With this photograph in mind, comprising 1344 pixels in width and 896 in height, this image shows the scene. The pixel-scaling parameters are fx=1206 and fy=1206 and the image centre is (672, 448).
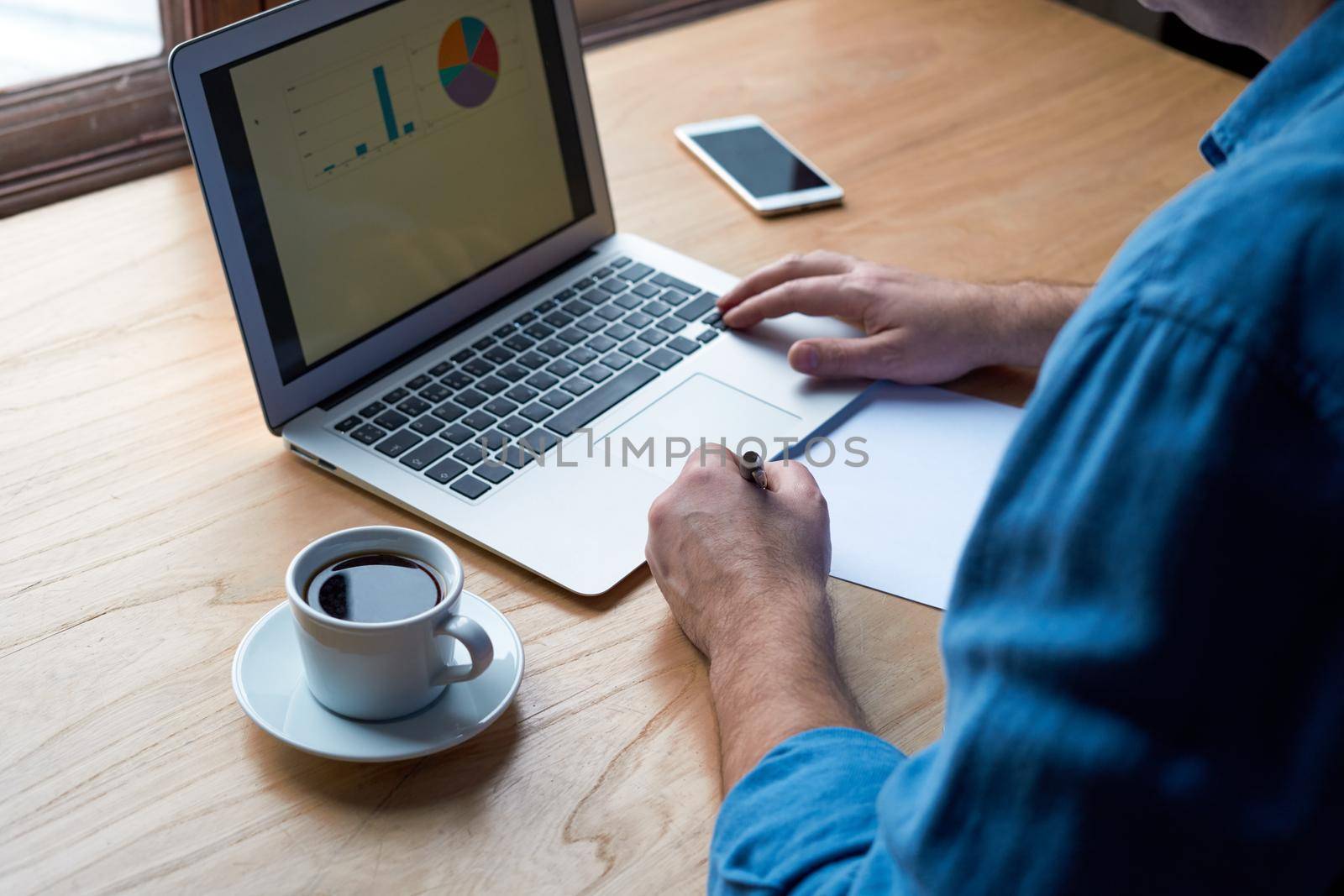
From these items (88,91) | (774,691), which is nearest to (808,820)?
(774,691)

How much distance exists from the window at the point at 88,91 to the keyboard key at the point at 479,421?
0.63 meters

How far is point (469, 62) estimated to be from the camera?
1.02 meters

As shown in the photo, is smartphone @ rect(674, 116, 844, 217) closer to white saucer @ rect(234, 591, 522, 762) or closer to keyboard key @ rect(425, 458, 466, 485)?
keyboard key @ rect(425, 458, 466, 485)

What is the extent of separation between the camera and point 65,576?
0.83 meters

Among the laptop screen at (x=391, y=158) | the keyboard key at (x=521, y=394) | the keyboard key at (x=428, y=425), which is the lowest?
the keyboard key at (x=521, y=394)

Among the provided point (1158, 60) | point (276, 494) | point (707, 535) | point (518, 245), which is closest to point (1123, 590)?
point (707, 535)

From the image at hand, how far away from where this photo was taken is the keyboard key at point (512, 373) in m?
1.00

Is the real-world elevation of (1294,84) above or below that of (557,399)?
above

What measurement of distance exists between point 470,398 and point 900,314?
0.37m

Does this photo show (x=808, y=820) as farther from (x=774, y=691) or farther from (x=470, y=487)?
(x=470, y=487)

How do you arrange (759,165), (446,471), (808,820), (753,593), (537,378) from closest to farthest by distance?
(808,820), (753,593), (446,471), (537,378), (759,165)

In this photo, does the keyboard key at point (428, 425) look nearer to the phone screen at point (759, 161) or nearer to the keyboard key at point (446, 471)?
the keyboard key at point (446, 471)

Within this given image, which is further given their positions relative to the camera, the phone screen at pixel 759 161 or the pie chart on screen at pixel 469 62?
the phone screen at pixel 759 161

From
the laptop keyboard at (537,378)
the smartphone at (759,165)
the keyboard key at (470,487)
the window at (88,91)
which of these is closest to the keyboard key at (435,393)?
the laptop keyboard at (537,378)
